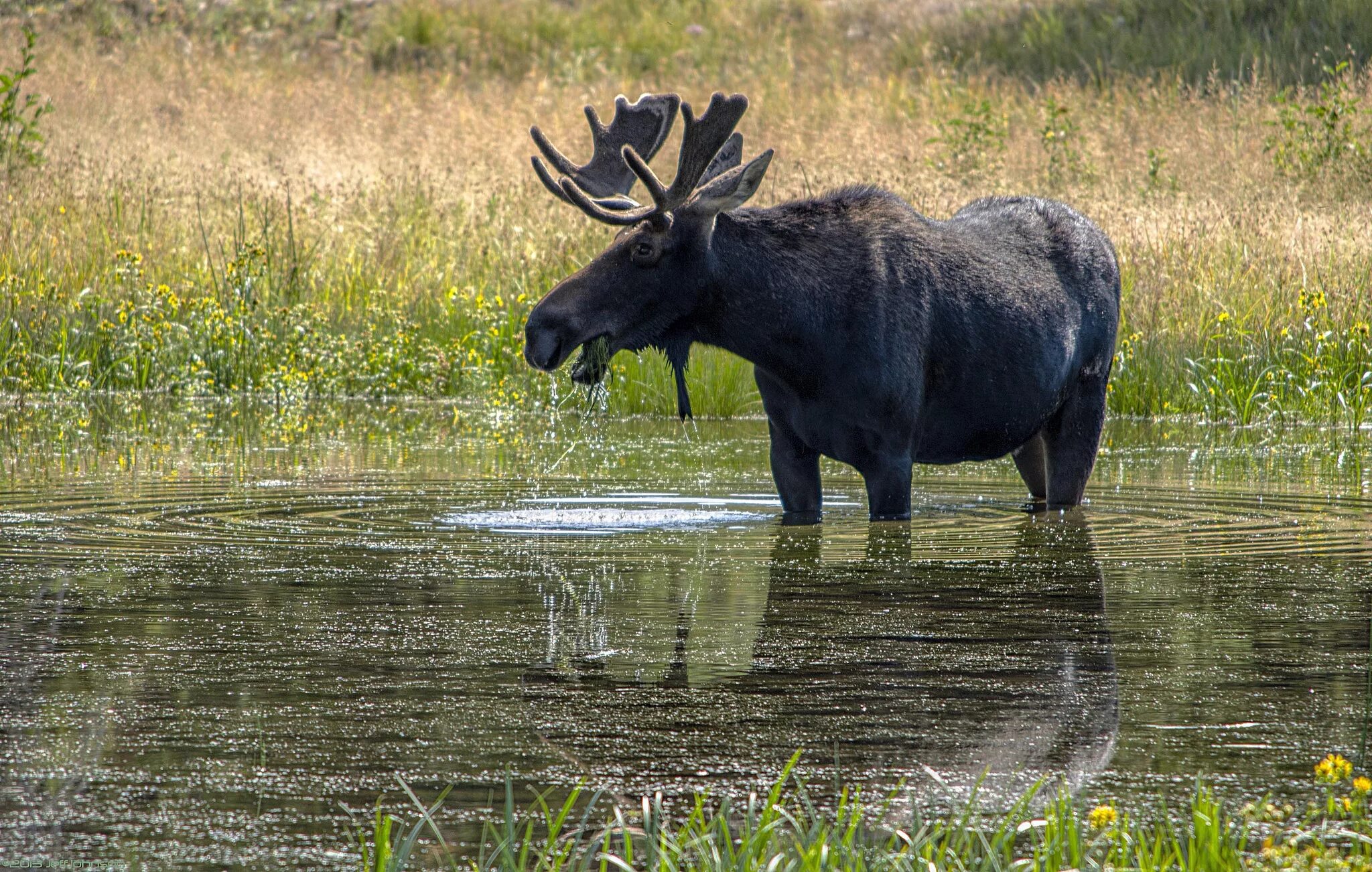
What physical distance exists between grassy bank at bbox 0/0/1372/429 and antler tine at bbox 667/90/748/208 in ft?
18.2

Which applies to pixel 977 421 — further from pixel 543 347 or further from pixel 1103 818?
pixel 1103 818

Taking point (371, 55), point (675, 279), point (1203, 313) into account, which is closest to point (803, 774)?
point (675, 279)

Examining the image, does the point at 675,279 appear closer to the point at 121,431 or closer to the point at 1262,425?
the point at 121,431

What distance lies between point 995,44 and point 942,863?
27.0 meters

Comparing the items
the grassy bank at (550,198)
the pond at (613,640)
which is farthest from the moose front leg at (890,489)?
the grassy bank at (550,198)

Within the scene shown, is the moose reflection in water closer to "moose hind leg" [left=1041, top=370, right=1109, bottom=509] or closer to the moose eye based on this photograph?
the moose eye

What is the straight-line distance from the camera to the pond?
360 centimetres

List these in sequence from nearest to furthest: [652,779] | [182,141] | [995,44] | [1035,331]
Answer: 1. [652,779]
2. [1035,331]
3. [182,141]
4. [995,44]

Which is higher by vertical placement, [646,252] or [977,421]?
[646,252]

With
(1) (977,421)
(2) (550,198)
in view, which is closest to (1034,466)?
(1) (977,421)

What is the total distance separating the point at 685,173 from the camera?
6961 millimetres

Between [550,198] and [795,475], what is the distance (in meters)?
9.62

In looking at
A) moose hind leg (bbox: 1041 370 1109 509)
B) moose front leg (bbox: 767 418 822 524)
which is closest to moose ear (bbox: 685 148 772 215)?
moose front leg (bbox: 767 418 822 524)

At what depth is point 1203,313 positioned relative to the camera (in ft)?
42.8
